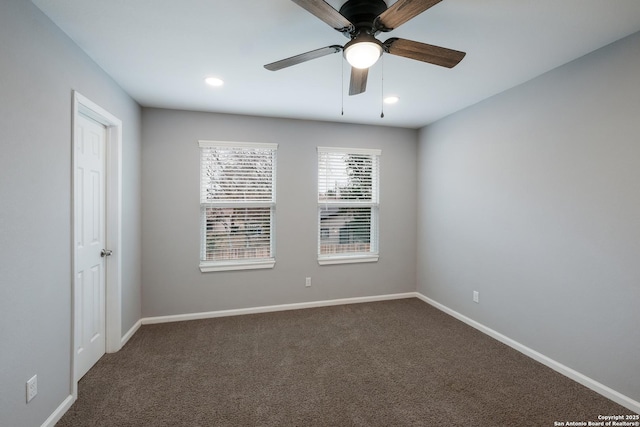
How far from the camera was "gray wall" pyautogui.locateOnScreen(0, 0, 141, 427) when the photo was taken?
1.50m

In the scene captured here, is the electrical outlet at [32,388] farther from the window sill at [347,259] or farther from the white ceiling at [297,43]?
the window sill at [347,259]

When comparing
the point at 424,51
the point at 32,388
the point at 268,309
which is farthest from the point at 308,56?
the point at 268,309

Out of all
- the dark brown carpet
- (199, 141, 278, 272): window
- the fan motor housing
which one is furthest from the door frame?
the fan motor housing

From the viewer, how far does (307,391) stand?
86.4 inches

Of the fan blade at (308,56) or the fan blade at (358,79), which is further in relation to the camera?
the fan blade at (358,79)

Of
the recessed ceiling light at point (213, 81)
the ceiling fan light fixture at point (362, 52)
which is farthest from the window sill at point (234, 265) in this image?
the ceiling fan light fixture at point (362, 52)

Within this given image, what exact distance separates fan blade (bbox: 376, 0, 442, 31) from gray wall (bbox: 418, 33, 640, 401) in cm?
180

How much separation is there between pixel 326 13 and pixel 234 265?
3.02 m

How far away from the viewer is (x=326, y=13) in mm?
1430

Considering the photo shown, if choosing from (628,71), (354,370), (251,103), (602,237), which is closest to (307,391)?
(354,370)

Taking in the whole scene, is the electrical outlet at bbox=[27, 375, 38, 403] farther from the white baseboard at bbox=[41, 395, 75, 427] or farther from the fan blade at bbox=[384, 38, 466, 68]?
the fan blade at bbox=[384, 38, 466, 68]

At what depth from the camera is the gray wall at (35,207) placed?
1505 mm

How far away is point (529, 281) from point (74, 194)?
3.91 meters

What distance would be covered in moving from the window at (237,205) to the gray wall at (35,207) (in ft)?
5.09
